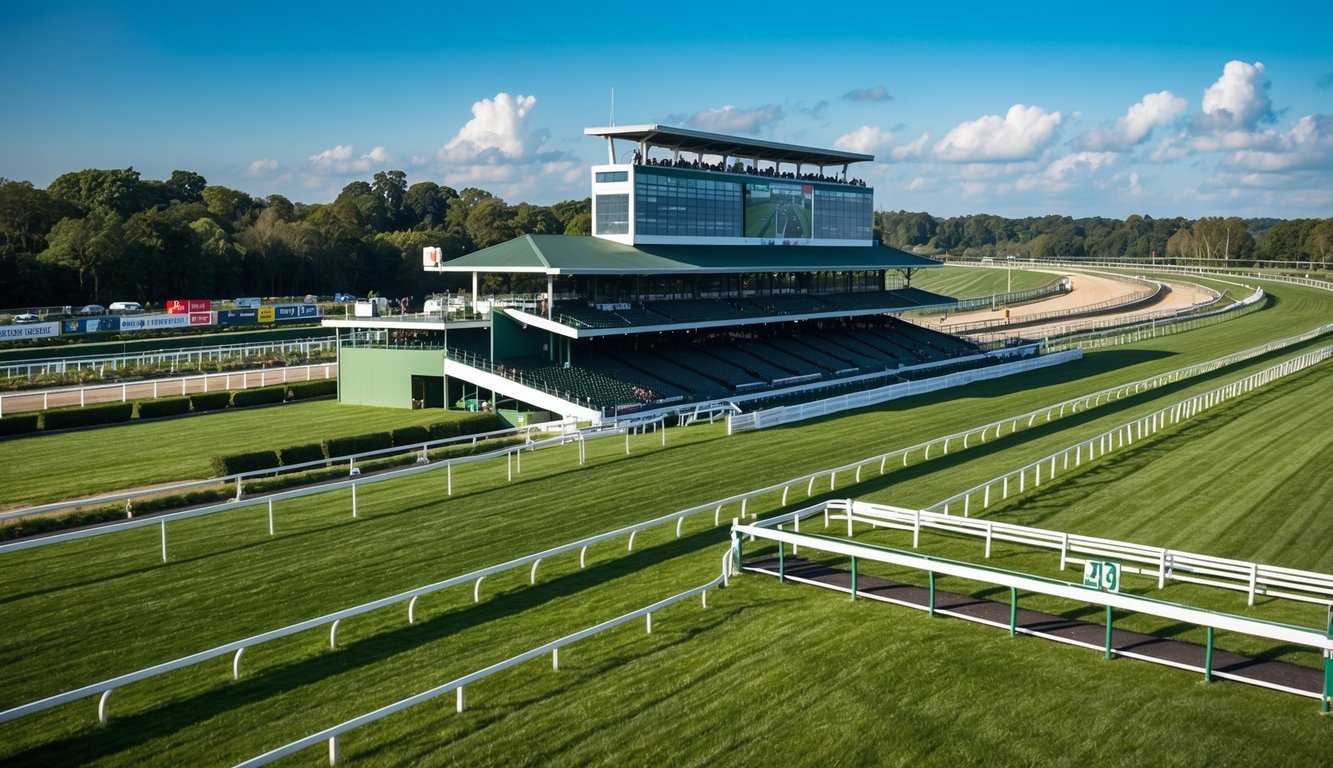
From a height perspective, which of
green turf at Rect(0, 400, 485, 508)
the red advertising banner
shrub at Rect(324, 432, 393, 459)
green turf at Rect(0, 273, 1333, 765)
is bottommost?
green turf at Rect(0, 400, 485, 508)

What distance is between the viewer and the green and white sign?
1222 centimetres

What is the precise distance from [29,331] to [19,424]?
74.2 ft

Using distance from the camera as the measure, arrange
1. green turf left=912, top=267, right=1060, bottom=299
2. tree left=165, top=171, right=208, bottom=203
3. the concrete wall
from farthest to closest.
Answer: green turf left=912, top=267, right=1060, bottom=299 < tree left=165, top=171, right=208, bottom=203 < the concrete wall

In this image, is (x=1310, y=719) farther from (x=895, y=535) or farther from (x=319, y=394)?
(x=319, y=394)

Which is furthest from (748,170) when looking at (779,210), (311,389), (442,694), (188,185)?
(188,185)

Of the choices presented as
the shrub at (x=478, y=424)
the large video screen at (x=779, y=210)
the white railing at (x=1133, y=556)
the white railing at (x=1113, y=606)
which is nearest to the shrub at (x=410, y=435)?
the shrub at (x=478, y=424)

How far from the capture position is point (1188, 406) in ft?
109

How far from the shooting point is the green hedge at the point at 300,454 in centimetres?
2480

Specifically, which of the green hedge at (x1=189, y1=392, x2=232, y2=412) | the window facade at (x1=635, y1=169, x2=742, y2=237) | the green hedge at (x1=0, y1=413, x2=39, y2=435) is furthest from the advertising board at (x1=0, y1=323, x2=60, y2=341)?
the window facade at (x1=635, y1=169, x2=742, y2=237)

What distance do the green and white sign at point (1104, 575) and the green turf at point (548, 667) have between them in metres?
1.06

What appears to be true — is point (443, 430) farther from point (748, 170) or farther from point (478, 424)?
point (748, 170)

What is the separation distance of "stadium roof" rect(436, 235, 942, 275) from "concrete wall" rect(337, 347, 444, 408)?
321cm

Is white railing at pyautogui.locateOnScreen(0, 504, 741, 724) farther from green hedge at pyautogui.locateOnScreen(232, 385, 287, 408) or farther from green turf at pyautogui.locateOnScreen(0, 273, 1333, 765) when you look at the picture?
green hedge at pyautogui.locateOnScreen(232, 385, 287, 408)

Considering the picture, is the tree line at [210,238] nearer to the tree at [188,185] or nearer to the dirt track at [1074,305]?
the tree at [188,185]
